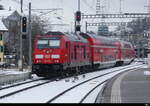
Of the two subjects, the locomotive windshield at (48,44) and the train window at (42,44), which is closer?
the locomotive windshield at (48,44)

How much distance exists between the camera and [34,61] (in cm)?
3538

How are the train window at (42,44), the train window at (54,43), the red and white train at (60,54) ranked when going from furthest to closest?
1. the train window at (42,44)
2. the train window at (54,43)
3. the red and white train at (60,54)

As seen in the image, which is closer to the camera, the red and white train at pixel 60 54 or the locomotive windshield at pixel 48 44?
the red and white train at pixel 60 54

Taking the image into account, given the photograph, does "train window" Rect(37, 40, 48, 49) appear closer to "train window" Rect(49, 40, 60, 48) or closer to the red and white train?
the red and white train

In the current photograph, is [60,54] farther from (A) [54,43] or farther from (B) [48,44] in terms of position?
Answer: (B) [48,44]

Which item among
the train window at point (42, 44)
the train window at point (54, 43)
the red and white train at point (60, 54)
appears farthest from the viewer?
the train window at point (42, 44)

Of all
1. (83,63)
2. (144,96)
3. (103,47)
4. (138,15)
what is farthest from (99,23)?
(144,96)

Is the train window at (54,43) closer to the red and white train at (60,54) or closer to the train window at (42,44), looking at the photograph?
the red and white train at (60,54)

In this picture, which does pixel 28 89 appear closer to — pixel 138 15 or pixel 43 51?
pixel 43 51

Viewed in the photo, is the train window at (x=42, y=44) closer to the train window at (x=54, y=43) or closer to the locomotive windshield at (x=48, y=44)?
the locomotive windshield at (x=48, y=44)

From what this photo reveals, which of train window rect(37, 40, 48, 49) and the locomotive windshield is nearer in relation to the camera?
the locomotive windshield

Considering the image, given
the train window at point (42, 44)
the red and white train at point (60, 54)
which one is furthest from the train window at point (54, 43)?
the train window at point (42, 44)

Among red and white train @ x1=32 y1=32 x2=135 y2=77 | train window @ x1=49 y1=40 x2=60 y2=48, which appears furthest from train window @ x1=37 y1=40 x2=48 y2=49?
train window @ x1=49 y1=40 x2=60 y2=48

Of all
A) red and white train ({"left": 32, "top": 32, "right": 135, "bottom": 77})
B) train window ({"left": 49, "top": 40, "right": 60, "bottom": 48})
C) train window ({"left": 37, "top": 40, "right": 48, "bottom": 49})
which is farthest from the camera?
train window ({"left": 37, "top": 40, "right": 48, "bottom": 49})
